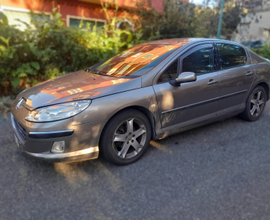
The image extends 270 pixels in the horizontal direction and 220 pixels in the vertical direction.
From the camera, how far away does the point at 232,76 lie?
397 cm

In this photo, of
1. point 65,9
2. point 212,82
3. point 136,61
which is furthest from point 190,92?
point 65,9

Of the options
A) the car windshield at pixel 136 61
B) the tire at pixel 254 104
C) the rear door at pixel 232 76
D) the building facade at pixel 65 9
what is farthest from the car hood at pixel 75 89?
the building facade at pixel 65 9

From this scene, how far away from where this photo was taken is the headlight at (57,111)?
104 inches

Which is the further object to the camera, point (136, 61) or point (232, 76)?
point (232, 76)

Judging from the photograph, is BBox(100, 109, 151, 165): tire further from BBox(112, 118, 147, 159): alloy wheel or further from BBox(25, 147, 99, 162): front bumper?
BBox(25, 147, 99, 162): front bumper

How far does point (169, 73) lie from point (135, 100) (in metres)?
0.70

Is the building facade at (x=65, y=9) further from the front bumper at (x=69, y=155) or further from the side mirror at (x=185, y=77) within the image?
the front bumper at (x=69, y=155)

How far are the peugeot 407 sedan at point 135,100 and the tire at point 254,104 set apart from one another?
4cm

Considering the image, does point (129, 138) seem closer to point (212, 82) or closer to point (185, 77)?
point (185, 77)

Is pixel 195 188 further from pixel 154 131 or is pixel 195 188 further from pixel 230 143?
pixel 230 143

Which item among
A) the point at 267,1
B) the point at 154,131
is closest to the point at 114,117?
the point at 154,131

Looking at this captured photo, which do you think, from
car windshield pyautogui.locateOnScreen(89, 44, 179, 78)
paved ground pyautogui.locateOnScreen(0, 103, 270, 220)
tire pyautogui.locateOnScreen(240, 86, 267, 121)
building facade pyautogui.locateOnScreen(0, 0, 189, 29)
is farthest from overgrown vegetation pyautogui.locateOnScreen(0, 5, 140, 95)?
tire pyautogui.locateOnScreen(240, 86, 267, 121)

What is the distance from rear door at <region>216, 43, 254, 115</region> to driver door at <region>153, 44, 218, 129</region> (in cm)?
18

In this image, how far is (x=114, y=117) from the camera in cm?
289
